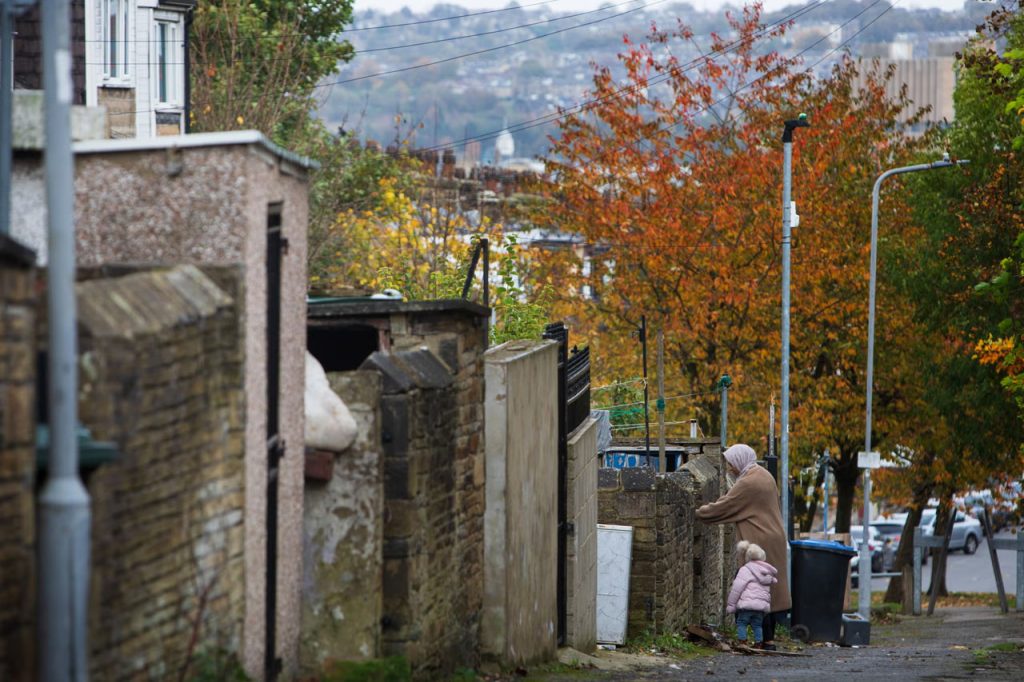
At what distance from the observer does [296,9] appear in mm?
33344

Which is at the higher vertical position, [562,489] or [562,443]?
[562,443]

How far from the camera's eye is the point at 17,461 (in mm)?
5211

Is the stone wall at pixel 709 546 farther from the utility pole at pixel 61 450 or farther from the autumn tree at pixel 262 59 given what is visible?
the utility pole at pixel 61 450

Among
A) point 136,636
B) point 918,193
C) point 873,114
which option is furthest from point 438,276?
point 873,114

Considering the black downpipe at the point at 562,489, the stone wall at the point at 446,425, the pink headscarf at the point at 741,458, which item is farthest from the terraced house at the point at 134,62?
the stone wall at the point at 446,425

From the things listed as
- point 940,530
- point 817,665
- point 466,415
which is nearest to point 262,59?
point 940,530

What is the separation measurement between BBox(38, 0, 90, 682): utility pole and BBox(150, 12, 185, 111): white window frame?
70.3ft

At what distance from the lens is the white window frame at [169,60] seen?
26.4 m

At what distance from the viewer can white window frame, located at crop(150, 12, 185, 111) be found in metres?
26.4

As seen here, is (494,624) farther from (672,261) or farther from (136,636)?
(672,261)

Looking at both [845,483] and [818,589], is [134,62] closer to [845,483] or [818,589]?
[818,589]

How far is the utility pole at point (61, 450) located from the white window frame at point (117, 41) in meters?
20.8

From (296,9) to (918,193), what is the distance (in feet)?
43.3

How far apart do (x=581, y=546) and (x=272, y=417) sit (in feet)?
22.2
